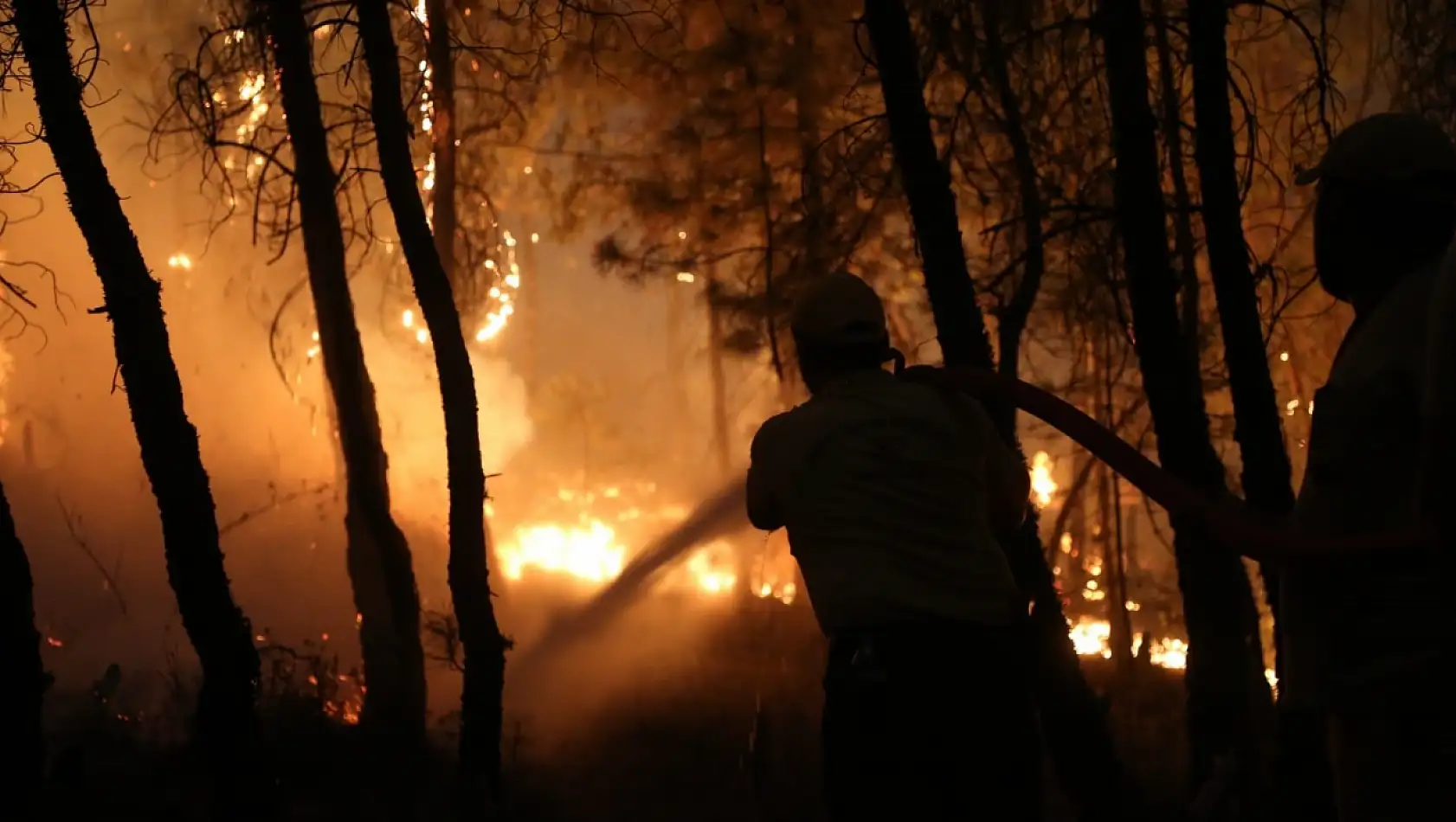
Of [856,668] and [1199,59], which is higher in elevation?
[1199,59]

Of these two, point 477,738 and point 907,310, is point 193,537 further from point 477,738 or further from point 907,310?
point 907,310

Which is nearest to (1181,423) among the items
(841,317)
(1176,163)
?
(1176,163)

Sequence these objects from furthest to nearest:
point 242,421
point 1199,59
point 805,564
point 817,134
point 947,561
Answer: point 242,421
point 817,134
point 1199,59
point 805,564
point 947,561

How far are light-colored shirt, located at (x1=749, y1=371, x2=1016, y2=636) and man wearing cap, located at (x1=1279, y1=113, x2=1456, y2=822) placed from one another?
729 millimetres

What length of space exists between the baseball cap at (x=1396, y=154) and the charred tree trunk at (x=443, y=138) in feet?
28.2

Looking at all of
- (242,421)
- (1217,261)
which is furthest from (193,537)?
(242,421)

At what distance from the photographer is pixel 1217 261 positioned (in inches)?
212

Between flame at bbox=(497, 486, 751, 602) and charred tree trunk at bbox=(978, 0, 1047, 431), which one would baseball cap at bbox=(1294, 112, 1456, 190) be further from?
flame at bbox=(497, 486, 751, 602)

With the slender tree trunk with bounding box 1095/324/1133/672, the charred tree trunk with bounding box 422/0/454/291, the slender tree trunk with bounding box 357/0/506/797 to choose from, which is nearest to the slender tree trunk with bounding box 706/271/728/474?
the slender tree trunk with bounding box 1095/324/1133/672

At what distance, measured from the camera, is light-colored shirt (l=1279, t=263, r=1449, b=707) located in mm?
2053

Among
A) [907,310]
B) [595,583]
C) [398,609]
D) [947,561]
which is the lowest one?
[947,561]

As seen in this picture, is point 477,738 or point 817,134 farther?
point 817,134

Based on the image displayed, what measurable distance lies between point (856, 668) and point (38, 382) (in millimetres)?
21112

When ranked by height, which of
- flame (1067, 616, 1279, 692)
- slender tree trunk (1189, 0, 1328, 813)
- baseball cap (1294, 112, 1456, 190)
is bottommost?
baseball cap (1294, 112, 1456, 190)
